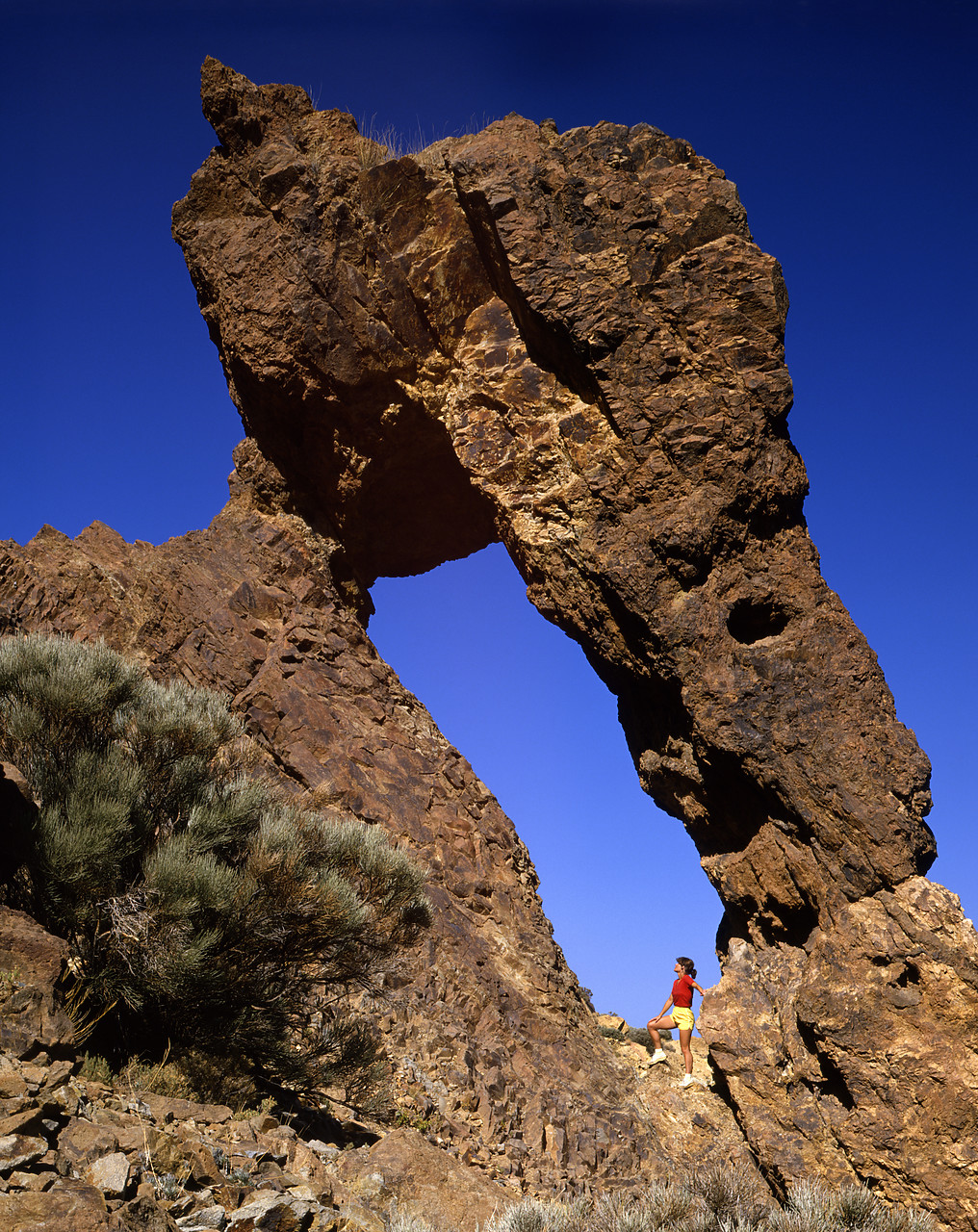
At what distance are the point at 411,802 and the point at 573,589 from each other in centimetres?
353

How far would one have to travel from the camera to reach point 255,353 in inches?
513

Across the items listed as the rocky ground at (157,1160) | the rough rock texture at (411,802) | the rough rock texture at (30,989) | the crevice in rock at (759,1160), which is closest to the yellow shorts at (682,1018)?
the rough rock texture at (411,802)

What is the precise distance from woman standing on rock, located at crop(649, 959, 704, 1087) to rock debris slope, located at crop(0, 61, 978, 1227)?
4.16 feet

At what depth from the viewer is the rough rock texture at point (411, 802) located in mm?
9055

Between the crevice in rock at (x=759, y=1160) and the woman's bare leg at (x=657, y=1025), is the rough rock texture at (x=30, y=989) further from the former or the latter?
the woman's bare leg at (x=657, y=1025)

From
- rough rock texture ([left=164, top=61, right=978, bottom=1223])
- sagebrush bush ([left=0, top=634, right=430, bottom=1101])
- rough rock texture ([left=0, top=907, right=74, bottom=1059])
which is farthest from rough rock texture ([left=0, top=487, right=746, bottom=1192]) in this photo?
rough rock texture ([left=0, top=907, right=74, bottom=1059])

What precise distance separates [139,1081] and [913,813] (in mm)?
7387

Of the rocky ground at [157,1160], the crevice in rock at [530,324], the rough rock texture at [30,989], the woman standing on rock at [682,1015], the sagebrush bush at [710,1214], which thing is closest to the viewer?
the rocky ground at [157,1160]

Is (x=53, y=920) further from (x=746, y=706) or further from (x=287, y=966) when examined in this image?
(x=746, y=706)

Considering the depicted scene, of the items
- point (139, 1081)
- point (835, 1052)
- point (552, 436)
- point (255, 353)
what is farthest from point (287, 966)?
point (255, 353)

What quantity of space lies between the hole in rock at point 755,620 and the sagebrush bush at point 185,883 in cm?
456

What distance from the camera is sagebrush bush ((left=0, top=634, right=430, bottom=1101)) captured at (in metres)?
6.23

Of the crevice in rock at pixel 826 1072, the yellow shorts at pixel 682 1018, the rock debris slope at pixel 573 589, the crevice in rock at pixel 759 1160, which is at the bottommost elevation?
the crevice in rock at pixel 759 1160

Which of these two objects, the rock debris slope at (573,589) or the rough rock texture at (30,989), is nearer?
the rough rock texture at (30,989)
